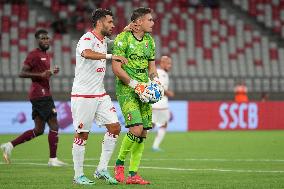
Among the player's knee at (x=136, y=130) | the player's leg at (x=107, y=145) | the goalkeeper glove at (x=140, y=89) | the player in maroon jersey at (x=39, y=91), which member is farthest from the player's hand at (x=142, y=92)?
Result: the player in maroon jersey at (x=39, y=91)

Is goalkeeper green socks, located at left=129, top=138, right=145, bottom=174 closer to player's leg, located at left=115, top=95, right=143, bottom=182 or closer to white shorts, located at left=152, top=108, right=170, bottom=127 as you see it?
player's leg, located at left=115, top=95, right=143, bottom=182

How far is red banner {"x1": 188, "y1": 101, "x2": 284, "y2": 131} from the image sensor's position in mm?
29531

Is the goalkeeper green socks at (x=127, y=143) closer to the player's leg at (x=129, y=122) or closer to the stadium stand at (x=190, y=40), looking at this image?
the player's leg at (x=129, y=122)

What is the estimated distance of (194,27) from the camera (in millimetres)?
35250

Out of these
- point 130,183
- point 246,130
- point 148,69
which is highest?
point 148,69

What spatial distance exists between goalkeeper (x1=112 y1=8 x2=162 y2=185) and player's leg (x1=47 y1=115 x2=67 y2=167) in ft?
10.9

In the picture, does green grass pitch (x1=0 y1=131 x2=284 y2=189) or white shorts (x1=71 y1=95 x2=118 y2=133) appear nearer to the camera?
green grass pitch (x1=0 y1=131 x2=284 y2=189)

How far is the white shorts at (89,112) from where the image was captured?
37.4 feet

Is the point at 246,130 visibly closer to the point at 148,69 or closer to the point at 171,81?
the point at 171,81

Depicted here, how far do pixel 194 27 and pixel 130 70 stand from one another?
24.0 meters

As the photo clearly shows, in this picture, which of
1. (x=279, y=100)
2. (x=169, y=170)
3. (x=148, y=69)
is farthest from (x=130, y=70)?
(x=279, y=100)

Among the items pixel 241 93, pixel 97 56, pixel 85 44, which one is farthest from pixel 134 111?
pixel 241 93

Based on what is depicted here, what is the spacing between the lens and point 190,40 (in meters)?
34.7

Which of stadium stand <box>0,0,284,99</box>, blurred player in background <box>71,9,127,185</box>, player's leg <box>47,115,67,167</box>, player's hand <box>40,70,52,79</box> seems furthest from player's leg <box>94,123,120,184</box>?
stadium stand <box>0,0,284,99</box>
